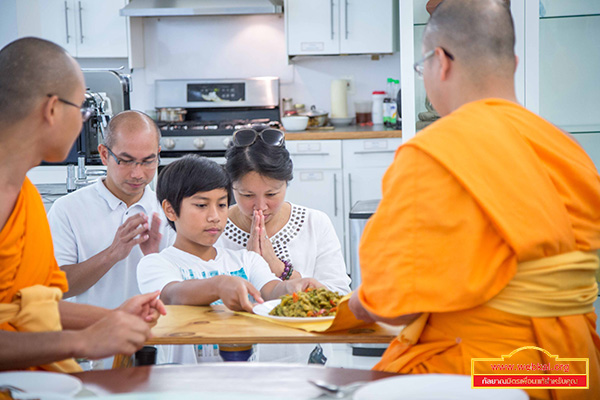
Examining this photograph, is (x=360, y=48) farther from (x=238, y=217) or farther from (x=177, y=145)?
(x=238, y=217)

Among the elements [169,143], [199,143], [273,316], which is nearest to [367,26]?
[199,143]

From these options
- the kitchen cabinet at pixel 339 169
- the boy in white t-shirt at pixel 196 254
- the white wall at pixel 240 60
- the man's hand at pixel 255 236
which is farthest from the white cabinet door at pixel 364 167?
the boy in white t-shirt at pixel 196 254

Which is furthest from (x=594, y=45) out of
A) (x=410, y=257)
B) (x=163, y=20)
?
(x=163, y=20)

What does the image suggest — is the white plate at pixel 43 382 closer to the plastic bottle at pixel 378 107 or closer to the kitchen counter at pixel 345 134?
the kitchen counter at pixel 345 134

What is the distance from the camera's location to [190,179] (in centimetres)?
209

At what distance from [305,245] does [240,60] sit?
3327 millimetres

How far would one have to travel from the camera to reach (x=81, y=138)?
4004 millimetres

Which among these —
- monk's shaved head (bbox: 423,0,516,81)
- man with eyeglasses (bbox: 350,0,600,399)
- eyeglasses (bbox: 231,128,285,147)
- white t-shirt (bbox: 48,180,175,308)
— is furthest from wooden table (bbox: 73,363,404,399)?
eyeglasses (bbox: 231,128,285,147)

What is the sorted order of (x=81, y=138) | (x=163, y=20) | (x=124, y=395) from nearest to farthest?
(x=124, y=395), (x=81, y=138), (x=163, y=20)

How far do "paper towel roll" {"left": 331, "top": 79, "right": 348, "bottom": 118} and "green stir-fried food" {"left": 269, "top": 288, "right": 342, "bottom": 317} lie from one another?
3.61 m

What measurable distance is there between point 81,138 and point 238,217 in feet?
6.25

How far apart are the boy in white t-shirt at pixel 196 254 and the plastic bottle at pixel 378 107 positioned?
319cm

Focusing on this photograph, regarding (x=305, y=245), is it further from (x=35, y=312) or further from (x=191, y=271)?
(x=35, y=312)

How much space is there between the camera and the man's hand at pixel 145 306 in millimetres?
1491
